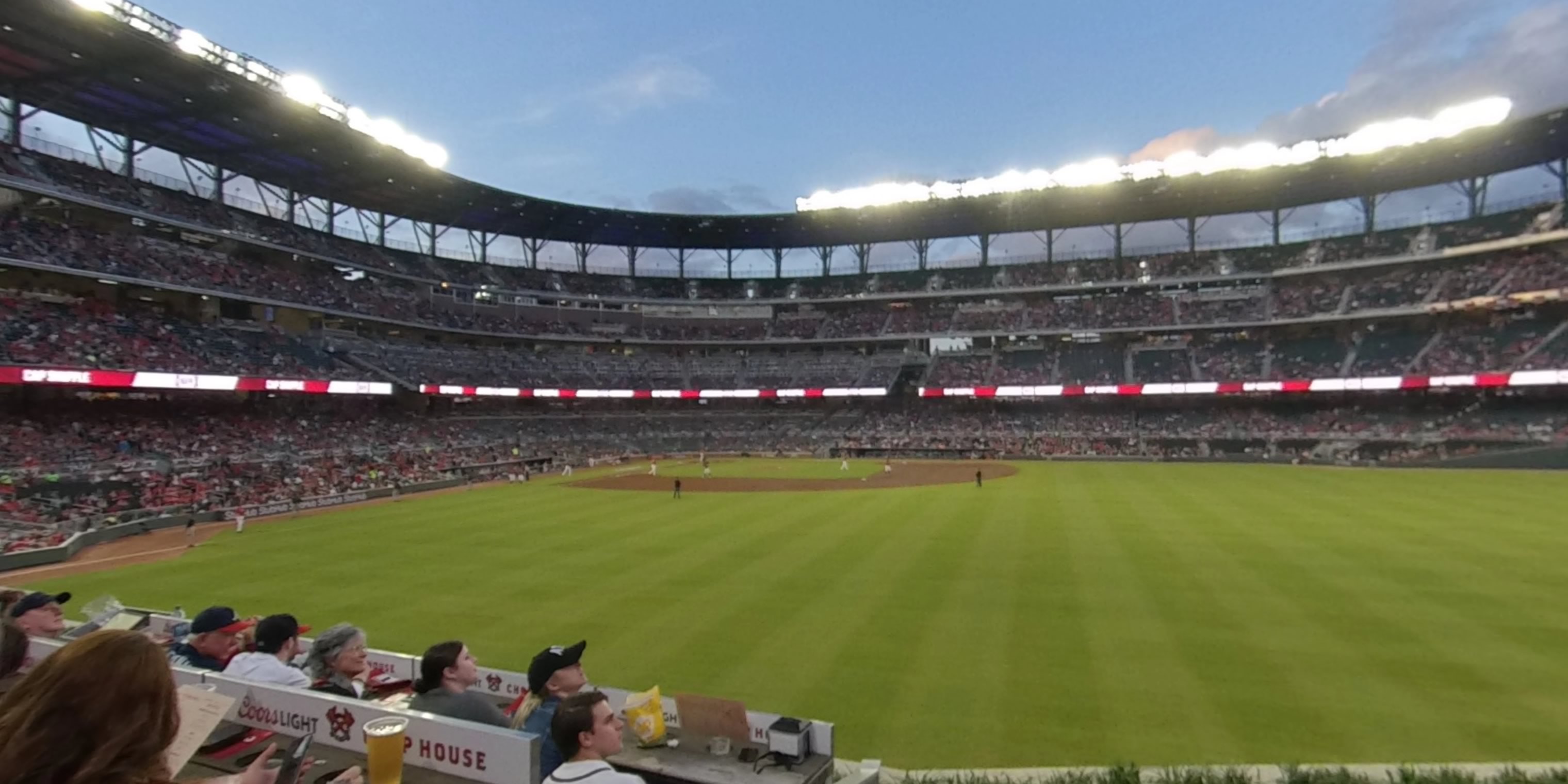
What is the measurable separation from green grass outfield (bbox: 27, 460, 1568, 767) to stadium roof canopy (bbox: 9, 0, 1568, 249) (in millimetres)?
24408

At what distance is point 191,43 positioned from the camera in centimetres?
Result: 3666

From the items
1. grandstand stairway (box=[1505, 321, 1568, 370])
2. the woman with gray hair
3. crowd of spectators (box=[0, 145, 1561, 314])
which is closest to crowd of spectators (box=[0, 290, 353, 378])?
crowd of spectators (box=[0, 145, 1561, 314])

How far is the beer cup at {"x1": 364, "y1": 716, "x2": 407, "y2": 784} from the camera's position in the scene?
15.1 ft

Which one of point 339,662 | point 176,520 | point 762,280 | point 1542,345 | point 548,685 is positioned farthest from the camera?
point 762,280

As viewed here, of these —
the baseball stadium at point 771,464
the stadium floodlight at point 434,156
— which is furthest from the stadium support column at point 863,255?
the stadium floodlight at point 434,156

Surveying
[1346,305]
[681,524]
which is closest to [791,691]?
[681,524]

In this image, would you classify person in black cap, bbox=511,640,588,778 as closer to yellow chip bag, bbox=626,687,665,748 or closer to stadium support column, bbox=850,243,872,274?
yellow chip bag, bbox=626,687,665,748

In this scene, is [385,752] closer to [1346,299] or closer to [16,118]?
[16,118]

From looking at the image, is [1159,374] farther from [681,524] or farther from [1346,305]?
[681,524]

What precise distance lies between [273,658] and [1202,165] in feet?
206

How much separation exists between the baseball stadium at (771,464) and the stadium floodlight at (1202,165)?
1.04ft

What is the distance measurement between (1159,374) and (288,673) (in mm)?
67647

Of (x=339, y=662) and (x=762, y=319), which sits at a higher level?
(x=762, y=319)

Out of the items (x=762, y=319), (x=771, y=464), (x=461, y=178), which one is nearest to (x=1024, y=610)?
(x=771, y=464)
